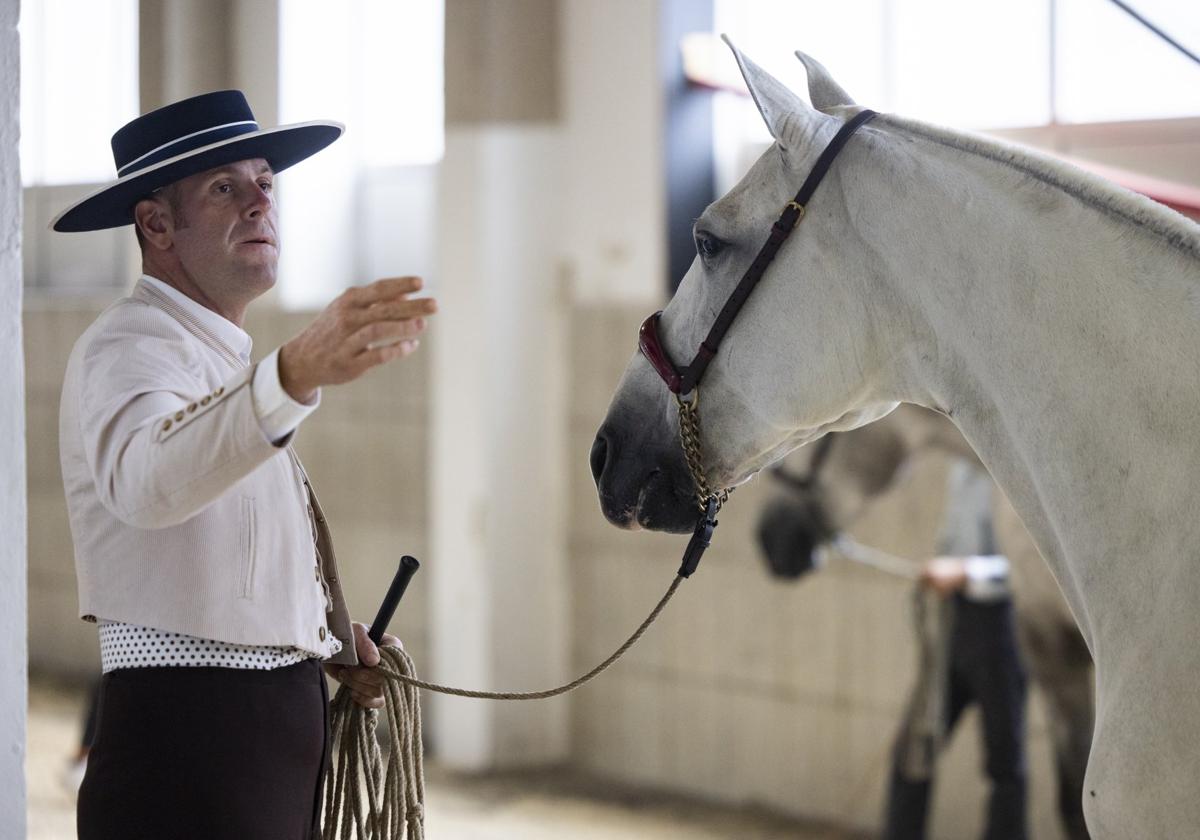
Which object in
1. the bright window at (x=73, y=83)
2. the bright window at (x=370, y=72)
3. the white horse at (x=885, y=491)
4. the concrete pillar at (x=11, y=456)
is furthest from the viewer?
the bright window at (x=73, y=83)

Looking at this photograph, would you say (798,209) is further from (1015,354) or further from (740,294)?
(1015,354)

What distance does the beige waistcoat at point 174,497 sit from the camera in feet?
3.32

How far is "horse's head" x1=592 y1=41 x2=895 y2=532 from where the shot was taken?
1.19m

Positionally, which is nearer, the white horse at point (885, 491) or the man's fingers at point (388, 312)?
the man's fingers at point (388, 312)

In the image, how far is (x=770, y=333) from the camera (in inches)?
48.4

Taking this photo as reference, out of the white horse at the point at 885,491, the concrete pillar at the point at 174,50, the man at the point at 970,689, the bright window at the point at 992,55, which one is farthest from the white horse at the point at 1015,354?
the concrete pillar at the point at 174,50

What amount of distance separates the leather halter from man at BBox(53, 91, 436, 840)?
37 cm

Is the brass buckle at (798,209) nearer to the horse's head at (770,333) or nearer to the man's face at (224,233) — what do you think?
the horse's head at (770,333)

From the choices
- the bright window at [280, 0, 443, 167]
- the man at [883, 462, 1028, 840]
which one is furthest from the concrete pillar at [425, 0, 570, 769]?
the man at [883, 462, 1028, 840]

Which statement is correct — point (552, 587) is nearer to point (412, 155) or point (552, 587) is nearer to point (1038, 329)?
point (412, 155)

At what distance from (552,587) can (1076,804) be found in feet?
7.27

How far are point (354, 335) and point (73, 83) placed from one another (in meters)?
5.83

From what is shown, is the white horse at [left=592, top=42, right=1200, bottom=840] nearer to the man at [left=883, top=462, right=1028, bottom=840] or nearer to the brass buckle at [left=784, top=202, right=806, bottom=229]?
the brass buckle at [left=784, top=202, right=806, bottom=229]

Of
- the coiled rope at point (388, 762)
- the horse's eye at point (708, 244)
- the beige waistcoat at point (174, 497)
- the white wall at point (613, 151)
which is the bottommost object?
the coiled rope at point (388, 762)
